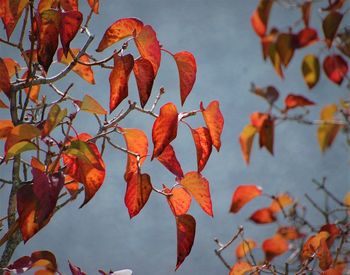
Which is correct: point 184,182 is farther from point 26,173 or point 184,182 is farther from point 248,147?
point 248,147

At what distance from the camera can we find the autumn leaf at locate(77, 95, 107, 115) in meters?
0.57

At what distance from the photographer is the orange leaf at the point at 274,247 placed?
1.41m

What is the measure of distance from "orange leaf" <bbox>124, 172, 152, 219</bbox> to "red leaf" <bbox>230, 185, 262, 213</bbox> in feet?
2.02

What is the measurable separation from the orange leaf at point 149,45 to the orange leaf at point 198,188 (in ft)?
0.43

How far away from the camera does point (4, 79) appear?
22.8 inches

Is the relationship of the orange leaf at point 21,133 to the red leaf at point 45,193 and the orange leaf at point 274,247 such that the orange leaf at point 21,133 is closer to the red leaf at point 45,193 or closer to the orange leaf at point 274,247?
the red leaf at point 45,193

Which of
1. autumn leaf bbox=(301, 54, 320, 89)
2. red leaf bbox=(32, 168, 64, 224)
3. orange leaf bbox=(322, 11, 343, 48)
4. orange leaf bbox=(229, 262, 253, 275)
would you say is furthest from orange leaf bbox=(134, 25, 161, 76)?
autumn leaf bbox=(301, 54, 320, 89)

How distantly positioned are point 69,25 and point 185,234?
24 cm

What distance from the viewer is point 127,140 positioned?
64cm

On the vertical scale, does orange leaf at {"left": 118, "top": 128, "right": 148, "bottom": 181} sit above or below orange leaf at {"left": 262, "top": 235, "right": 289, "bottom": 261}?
above

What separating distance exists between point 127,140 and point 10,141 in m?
0.16

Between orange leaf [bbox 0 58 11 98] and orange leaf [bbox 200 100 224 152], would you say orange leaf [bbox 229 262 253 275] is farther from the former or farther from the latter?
orange leaf [bbox 0 58 11 98]

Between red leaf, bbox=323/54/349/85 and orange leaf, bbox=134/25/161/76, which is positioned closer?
orange leaf, bbox=134/25/161/76

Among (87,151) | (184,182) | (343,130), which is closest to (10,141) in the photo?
(87,151)
